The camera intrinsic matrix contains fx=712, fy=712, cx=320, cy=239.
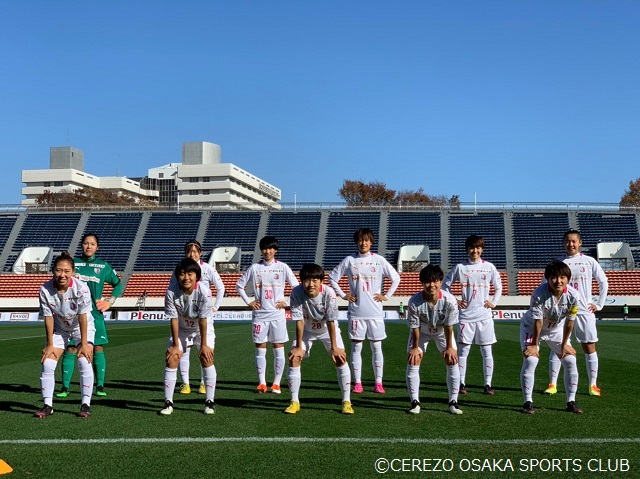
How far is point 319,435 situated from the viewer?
6.59m

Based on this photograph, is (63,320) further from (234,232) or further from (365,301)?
(234,232)

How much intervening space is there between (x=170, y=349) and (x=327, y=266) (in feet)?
137

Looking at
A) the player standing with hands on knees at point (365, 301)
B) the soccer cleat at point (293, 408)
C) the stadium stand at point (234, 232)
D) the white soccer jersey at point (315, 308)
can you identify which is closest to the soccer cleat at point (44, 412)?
the soccer cleat at point (293, 408)

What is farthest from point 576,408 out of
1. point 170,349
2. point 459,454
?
point 170,349

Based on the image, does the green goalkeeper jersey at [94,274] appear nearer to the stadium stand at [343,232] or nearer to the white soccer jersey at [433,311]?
the white soccer jersey at [433,311]

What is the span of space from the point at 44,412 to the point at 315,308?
3161 mm

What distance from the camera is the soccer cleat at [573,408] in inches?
310

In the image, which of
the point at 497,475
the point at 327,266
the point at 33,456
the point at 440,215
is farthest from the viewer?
the point at 440,215

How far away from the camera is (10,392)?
32.1 feet

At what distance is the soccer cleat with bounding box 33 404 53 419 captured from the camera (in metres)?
7.62

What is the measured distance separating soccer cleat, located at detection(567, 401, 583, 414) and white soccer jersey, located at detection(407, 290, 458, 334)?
1.59 meters

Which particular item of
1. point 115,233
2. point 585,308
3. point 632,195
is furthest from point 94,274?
point 632,195

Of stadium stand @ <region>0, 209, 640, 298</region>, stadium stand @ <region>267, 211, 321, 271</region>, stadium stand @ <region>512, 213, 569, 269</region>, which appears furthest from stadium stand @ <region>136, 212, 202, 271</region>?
stadium stand @ <region>512, 213, 569, 269</region>

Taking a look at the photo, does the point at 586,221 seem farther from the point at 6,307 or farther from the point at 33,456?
the point at 33,456
